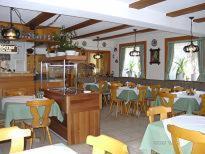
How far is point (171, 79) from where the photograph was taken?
7.93 m

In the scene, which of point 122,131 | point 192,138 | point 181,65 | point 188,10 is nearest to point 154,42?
point 181,65

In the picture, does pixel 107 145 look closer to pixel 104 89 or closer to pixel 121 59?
pixel 104 89

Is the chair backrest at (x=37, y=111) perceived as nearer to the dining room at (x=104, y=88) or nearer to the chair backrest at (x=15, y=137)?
the dining room at (x=104, y=88)

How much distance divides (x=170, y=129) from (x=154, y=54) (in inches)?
262

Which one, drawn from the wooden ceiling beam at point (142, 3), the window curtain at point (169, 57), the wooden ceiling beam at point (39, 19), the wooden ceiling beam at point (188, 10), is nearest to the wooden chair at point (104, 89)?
the window curtain at point (169, 57)

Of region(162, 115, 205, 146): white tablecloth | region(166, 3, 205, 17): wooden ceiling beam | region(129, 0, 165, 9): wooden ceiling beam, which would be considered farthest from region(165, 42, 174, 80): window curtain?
region(162, 115, 205, 146): white tablecloth

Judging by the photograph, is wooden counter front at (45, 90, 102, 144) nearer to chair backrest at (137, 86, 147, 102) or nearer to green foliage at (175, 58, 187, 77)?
chair backrest at (137, 86, 147, 102)

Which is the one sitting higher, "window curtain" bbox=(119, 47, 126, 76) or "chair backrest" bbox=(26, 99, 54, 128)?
"window curtain" bbox=(119, 47, 126, 76)

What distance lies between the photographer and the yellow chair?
1.52m

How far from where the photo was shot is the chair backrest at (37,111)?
3.57m

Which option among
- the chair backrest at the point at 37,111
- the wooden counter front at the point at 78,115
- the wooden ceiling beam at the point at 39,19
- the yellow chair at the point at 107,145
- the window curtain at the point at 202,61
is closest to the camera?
the yellow chair at the point at 107,145

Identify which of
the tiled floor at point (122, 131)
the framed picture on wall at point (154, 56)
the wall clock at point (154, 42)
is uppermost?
the wall clock at point (154, 42)

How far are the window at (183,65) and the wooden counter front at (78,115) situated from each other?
426 centimetres

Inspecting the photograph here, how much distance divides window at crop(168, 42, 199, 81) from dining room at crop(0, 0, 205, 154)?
0.11 feet
